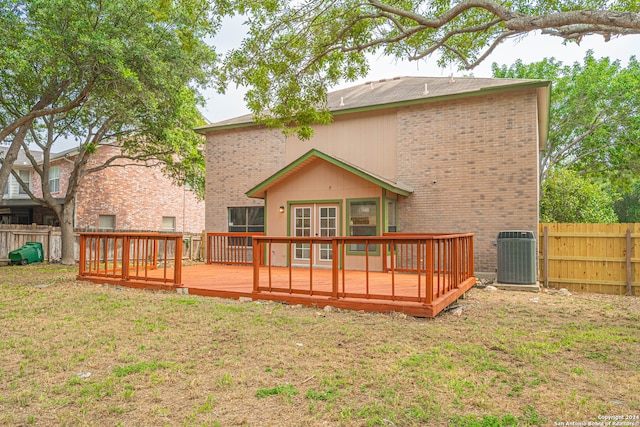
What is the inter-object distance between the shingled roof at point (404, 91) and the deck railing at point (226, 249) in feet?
13.0

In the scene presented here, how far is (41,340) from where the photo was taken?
15.1 ft

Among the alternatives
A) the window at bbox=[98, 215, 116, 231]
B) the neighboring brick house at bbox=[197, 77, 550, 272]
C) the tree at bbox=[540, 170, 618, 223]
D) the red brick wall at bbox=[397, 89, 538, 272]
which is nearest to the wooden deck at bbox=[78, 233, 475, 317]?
the neighboring brick house at bbox=[197, 77, 550, 272]

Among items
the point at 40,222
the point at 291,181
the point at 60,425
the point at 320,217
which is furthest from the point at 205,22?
the point at 40,222

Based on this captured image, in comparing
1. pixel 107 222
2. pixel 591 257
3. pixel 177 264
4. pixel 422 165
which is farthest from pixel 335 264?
pixel 107 222

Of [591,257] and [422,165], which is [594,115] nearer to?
[591,257]

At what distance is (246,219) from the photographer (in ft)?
44.3

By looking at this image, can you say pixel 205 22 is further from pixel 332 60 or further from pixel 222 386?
pixel 222 386

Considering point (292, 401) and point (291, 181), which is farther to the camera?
point (291, 181)

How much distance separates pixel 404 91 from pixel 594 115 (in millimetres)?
11705

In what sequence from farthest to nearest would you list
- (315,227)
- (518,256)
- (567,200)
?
(567,200)
(315,227)
(518,256)

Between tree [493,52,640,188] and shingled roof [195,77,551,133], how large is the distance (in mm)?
9160

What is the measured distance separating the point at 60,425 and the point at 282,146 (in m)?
11.1

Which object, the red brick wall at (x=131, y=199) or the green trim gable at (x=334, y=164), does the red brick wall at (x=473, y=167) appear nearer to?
the green trim gable at (x=334, y=164)

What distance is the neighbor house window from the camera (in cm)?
1042
